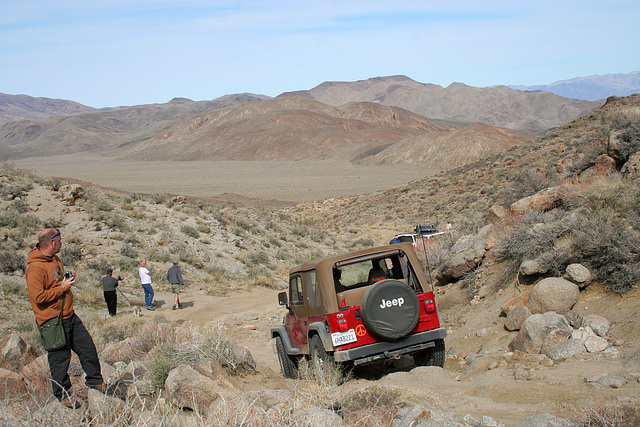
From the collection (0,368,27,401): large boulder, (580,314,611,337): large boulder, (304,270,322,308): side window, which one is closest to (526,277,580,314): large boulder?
(580,314,611,337): large boulder

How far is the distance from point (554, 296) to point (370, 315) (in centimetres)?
275

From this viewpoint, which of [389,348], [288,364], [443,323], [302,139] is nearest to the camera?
[389,348]

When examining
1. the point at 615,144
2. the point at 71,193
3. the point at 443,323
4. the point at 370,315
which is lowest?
the point at 443,323

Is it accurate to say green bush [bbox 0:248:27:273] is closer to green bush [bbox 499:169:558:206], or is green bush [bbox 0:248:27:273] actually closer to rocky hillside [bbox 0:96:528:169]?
green bush [bbox 499:169:558:206]

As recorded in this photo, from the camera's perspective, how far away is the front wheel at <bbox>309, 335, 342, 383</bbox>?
5.71 meters

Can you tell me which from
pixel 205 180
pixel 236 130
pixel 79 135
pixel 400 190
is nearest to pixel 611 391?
pixel 400 190

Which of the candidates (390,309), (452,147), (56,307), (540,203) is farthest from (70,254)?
(452,147)

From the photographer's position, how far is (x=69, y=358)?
5020 millimetres

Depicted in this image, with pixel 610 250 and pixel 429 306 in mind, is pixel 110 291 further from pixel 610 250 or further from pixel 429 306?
pixel 610 250

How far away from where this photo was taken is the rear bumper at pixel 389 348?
5930 mm

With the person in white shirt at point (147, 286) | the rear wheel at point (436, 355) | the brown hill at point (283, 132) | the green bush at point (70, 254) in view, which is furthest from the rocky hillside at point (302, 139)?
the rear wheel at point (436, 355)

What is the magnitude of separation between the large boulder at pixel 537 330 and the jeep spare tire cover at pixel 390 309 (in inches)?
57.9

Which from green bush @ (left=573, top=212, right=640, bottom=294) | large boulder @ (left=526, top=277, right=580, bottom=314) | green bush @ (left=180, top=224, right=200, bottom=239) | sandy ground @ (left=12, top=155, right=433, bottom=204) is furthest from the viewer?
sandy ground @ (left=12, top=155, right=433, bottom=204)

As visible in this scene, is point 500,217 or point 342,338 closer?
point 342,338
